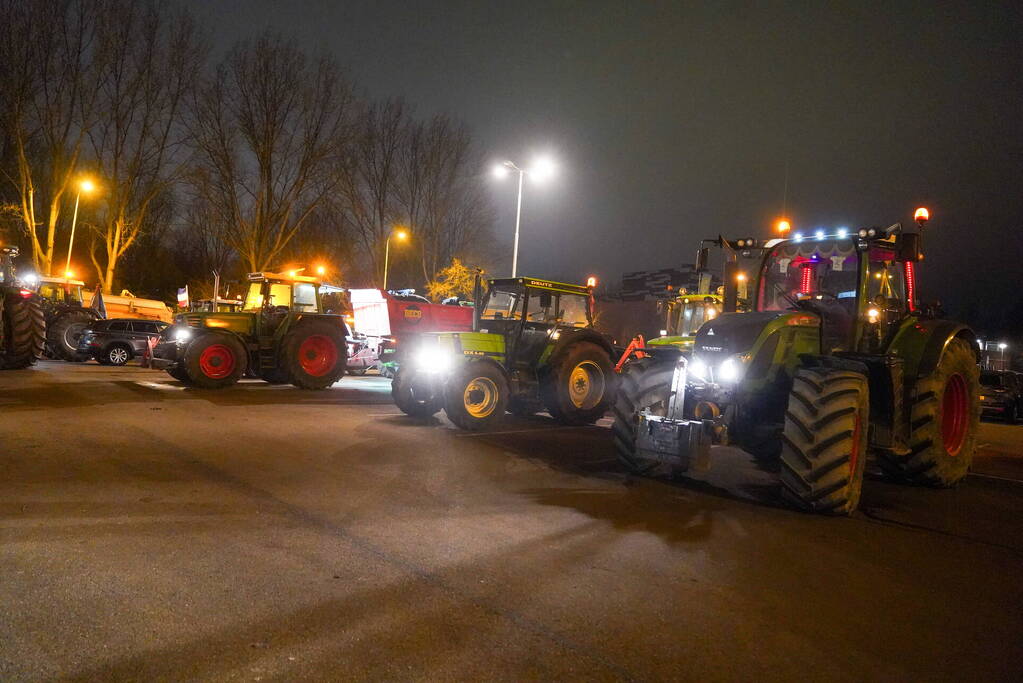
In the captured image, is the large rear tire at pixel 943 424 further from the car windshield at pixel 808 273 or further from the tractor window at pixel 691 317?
the tractor window at pixel 691 317

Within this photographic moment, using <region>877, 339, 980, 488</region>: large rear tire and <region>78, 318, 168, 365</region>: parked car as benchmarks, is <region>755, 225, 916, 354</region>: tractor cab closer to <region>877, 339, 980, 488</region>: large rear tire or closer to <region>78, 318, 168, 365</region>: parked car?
<region>877, 339, 980, 488</region>: large rear tire

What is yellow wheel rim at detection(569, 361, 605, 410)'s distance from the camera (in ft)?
39.6

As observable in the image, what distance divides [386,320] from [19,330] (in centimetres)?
946

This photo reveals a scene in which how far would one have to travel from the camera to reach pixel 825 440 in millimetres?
6008

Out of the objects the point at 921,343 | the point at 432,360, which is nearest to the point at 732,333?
the point at 921,343

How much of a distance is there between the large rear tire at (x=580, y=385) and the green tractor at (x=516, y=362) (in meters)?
0.02

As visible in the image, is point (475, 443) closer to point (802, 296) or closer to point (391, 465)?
point (391, 465)

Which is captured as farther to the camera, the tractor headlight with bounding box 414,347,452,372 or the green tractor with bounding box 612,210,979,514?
the tractor headlight with bounding box 414,347,452,372

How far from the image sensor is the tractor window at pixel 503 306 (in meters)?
11.8

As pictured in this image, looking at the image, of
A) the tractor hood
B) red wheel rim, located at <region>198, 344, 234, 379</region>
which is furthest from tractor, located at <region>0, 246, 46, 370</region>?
the tractor hood

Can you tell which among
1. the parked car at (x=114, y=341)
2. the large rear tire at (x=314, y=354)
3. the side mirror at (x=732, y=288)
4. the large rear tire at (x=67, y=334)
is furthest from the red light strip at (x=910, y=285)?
the large rear tire at (x=67, y=334)

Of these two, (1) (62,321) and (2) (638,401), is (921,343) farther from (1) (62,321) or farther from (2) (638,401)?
(1) (62,321)

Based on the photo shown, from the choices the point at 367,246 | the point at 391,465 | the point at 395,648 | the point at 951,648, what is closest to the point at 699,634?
the point at 951,648

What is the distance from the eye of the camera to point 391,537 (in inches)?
200
